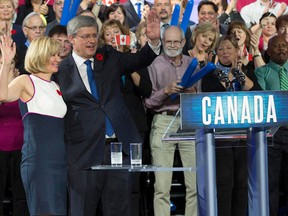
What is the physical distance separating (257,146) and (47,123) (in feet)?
5.66

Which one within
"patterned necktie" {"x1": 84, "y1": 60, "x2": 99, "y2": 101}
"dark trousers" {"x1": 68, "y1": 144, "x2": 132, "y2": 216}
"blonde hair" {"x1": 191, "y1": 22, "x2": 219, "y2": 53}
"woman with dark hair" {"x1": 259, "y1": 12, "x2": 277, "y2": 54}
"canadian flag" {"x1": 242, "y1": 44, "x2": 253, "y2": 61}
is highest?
"woman with dark hair" {"x1": 259, "y1": 12, "x2": 277, "y2": 54}

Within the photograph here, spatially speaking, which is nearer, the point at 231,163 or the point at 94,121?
the point at 94,121

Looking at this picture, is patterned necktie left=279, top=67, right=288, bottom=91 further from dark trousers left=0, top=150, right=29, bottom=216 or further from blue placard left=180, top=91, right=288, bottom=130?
blue placard left=180, top=91, right=288, bottom=130

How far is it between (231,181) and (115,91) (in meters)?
1.69

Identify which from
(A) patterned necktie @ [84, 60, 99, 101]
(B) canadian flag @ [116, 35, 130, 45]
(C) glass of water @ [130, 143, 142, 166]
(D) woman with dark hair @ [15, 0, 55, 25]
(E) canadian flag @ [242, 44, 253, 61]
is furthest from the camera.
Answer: (D) woman with dark hair @ [15, 0, 55, 25]

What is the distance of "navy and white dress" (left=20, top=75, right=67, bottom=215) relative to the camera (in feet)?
19.1

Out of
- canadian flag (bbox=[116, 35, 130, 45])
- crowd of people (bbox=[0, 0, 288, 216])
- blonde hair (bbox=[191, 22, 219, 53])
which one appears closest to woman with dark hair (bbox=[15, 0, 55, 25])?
crowd of people (bbox=[0, 0, 288, 216])

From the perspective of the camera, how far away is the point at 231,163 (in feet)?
24.4

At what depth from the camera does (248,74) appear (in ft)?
26.0

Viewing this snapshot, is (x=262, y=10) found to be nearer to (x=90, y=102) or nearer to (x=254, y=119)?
(x=90, y=102)

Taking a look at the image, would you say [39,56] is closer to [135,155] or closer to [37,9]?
[135,155]

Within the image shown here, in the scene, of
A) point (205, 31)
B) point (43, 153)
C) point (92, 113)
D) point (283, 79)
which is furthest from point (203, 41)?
point (43, 153)

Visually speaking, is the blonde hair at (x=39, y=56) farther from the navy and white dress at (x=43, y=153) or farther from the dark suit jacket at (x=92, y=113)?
the dark suit jacket at (x=92, y=113)

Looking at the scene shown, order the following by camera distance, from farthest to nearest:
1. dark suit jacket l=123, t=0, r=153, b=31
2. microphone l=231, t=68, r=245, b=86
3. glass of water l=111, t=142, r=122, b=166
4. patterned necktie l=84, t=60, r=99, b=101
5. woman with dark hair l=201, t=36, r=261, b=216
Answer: dark suit jacket l=123, t=0, r=153, b=31
woman with dark hair l=201, t=36, r=261, b=216
microphone l=231, t=68, r=245, b=86
patterned necktie l=84, t=60, r=99, b=101
glass of water l=111, t=142, r=122, b=166
